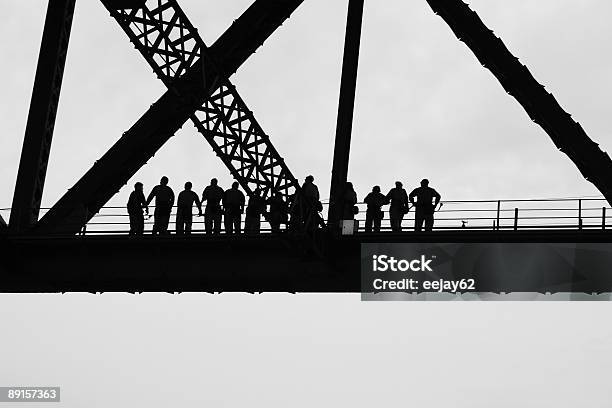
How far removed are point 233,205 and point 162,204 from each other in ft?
5.35

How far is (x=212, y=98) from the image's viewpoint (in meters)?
26.0

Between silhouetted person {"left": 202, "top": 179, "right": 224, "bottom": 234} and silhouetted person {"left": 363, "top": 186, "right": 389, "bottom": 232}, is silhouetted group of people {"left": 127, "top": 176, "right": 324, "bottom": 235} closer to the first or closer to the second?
silhouetted person {"left": 202, "top": 179, "right": 224, "bottom": 234}

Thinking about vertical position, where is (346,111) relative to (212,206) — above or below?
above

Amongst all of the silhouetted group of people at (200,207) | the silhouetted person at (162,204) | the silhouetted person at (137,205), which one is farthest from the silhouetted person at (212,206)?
the silhouetted person at (137,205)

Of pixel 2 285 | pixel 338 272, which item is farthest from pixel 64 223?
pixel 338 272

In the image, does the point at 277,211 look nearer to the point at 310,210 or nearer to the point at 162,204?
the point at 310,210

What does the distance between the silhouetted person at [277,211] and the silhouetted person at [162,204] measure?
251cm

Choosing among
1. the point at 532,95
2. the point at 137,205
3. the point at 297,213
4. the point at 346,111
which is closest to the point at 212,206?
the point at 137,205

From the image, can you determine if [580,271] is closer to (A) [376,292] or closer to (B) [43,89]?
(A) [376,292]

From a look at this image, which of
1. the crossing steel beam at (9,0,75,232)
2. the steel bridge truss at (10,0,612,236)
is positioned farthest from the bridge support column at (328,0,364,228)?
the crossing steel beam at (9,0,75,232)

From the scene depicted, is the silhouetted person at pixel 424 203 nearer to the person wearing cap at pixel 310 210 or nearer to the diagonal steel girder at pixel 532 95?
the person wearing cap at pixel 310 210

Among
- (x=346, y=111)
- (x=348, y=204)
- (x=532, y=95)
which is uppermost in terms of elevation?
(x=532, y=95)

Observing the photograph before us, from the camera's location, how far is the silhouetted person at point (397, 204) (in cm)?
2642

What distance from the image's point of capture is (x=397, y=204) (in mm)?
26422
